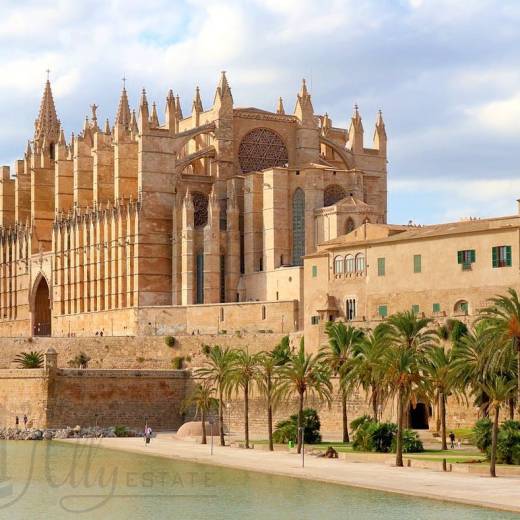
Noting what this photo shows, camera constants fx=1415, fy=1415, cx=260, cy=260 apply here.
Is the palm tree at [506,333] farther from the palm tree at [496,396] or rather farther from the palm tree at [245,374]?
the palm tree at [245,374]

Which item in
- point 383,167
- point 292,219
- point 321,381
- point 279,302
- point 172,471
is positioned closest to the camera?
point 172,471

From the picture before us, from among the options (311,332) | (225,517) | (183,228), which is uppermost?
(183,228)

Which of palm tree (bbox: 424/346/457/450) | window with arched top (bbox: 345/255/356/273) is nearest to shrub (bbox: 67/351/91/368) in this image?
window with arched top (bbox: 345/255/356/273)

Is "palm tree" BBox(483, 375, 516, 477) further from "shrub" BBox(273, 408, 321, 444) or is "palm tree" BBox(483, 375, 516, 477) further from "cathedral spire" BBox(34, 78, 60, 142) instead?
"cathedral spire" BBox(34, 78, 60, 142)

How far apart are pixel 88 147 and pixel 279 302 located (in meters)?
24.3

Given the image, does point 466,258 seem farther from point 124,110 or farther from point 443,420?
point 124,110

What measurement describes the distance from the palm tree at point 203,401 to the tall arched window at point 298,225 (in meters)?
12.5

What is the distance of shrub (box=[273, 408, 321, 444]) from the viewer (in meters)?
53.1

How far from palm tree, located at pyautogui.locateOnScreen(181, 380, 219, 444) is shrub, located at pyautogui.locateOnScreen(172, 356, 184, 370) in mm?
4153

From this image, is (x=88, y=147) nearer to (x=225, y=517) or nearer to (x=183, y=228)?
(x=183, y=228)

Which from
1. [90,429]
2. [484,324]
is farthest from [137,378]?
[484,324]

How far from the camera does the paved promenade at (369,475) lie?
37.2 metres

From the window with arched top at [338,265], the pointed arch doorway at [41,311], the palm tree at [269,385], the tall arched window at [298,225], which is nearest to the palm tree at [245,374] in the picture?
the palm tree at [269,385]

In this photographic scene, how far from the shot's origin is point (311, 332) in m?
61.6
